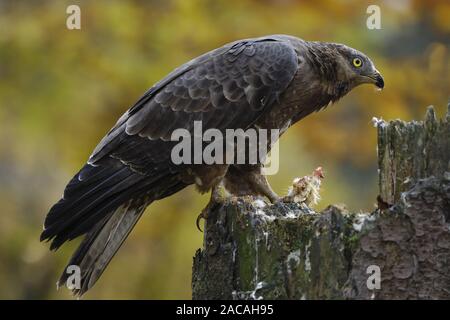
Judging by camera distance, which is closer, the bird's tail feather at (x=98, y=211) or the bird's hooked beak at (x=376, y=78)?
the bird's tail feather at (x=98, y=211)

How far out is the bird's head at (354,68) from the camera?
6324 millimetres

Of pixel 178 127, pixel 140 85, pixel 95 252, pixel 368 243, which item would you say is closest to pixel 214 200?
pixel 178 127

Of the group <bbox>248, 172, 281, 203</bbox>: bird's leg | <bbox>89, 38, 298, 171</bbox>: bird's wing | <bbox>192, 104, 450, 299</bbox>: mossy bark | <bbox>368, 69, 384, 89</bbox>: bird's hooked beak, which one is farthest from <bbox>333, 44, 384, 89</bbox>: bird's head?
<bbox>192, 104, 450, 299</bbox>: mossy bark

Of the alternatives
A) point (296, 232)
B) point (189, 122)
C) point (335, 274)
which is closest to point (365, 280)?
point (335, 274)

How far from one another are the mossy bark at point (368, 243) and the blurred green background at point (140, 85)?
441 cm

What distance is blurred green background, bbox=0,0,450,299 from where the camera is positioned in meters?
8.41

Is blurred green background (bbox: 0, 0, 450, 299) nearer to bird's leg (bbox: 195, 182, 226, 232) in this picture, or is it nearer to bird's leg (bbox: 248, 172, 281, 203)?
bird's leg (bbox: 248, 172, 281, 203)

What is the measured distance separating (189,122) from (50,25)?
319cm

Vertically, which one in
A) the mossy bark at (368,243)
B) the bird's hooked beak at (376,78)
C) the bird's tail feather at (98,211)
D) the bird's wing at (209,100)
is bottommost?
the mossy bark at (368,243)

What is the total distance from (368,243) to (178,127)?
2.45 meters

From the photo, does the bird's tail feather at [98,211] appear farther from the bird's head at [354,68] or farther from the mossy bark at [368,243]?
the bird's head at [354,68]

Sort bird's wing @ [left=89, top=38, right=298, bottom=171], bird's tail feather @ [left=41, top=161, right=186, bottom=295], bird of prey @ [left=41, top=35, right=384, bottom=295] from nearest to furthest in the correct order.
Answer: bird's tail feather @ [left=41, top=161, right=186, bottom=295] < bird of prey @ [left=41, top=35, right=384, bottom=295] < bird's wing @ [left=89, top=38, right=298, bottom=171]

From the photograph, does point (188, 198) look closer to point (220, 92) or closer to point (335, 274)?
point (220, 92)

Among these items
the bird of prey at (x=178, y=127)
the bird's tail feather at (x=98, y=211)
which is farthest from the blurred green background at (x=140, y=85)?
the bird's tail feather at (x=98, y=211)
